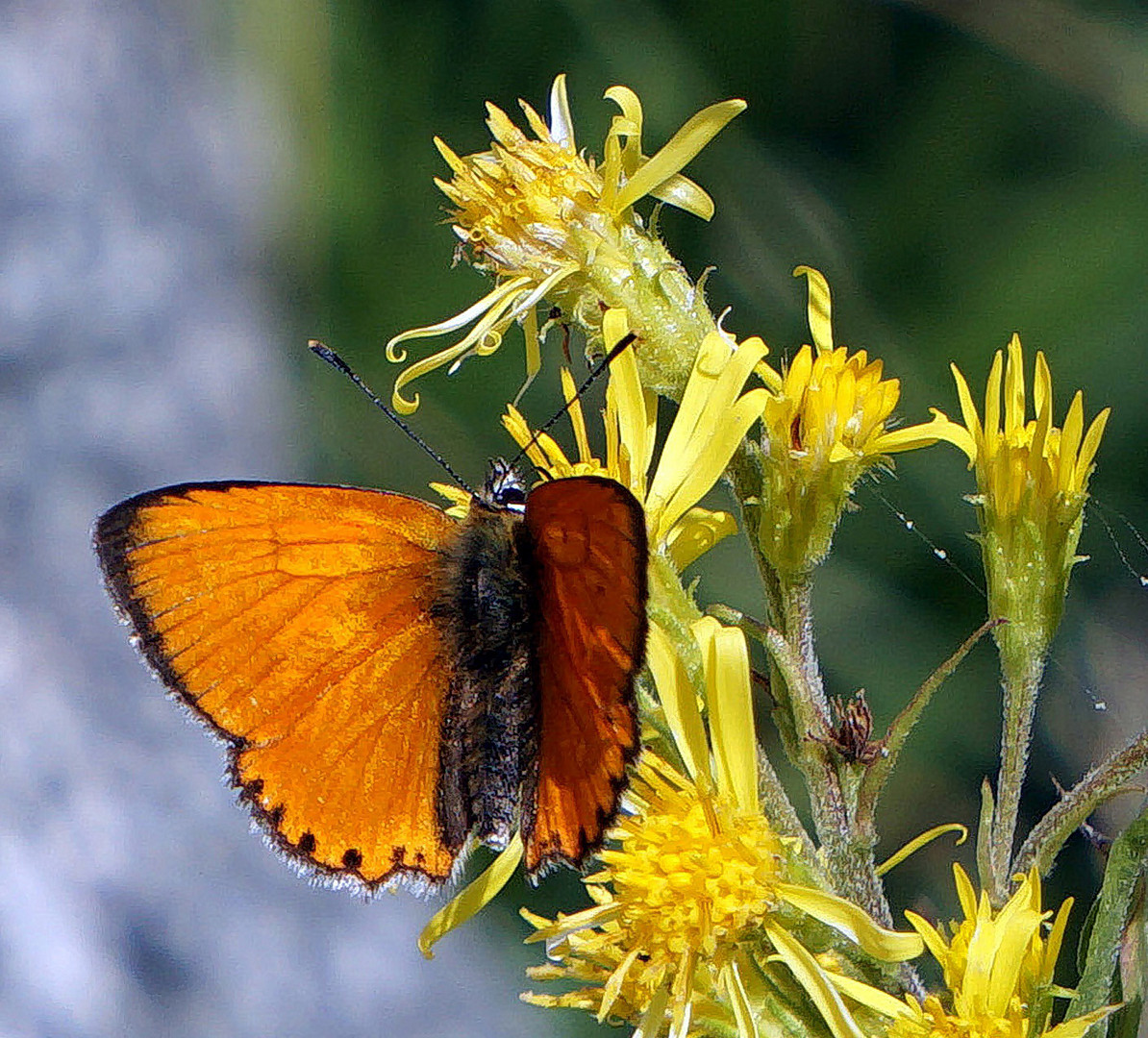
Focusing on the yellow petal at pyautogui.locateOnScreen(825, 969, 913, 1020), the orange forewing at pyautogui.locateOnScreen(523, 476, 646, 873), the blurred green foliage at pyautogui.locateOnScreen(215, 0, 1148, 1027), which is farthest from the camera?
the blurred green foliage at pyautogui.locateOnScreen(215, 0, 1148, 1027)

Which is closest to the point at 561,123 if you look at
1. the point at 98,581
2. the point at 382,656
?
the point at 382,656

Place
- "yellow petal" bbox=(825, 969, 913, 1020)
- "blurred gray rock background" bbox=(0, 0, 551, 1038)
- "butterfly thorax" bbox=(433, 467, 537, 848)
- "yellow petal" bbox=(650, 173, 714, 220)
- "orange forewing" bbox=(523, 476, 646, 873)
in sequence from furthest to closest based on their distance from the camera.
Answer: "blurred gray rock background" bbox=(0, 0, 551, 1038)
"yellow petal" bbox=(650, 173, 714, 220)
"butterfly thorax" bbox=(433, 467, 537, 848)
"yellow petal" bbox=(825, 969, 913, 1020)
"orange forewing" bbox=(523, 476, 646, 873)

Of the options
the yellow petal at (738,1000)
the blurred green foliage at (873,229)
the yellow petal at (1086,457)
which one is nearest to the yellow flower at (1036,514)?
the yellow petal at (1086,457)

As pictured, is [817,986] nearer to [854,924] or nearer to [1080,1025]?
[854,924]

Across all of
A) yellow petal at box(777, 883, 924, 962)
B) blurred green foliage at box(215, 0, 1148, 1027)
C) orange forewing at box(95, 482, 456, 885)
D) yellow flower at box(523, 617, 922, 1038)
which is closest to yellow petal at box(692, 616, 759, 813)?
yellow flower at box(523, 617, 922, 1038)

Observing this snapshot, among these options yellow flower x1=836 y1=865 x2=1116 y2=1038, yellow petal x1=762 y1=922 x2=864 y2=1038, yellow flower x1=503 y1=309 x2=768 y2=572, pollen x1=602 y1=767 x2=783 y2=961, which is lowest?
yellow flower x1=836 y1=865 x2=1116 y2=1038

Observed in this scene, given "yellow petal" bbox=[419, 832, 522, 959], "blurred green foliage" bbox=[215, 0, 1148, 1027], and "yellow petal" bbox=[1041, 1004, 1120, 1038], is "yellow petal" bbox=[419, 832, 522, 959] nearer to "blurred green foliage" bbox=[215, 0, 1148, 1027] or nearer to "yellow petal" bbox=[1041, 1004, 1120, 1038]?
"yellow petal" bbox=[1041, 1004, 1120, 1038]

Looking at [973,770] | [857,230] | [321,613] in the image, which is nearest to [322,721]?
[321,613]

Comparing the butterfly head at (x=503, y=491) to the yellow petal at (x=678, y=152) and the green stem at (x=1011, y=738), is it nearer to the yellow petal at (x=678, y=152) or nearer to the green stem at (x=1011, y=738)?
the yellow petal at (x=678, y=152)

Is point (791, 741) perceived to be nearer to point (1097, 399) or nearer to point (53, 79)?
point (1097, 399)
